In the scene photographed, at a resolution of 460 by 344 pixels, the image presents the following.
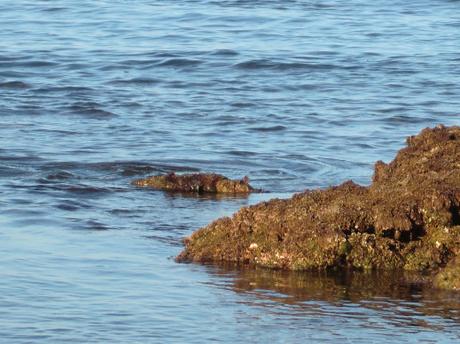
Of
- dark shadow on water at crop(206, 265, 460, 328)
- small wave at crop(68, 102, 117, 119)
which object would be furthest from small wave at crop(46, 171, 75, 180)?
dark shadow on water at crop(206, 265, 460, 328)

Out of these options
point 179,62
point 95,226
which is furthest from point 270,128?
point 179,62

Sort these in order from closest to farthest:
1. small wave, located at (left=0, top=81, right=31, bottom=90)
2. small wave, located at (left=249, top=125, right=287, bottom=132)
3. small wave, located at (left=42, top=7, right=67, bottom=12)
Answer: small wave, located at (left=249, top=125, right=287, bottom=132), small wave, located at (left=0, top=81, right=31, bottom=90), small wave, located at (left=42, top=7, right=67, bottom=12)

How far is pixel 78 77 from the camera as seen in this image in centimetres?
1880

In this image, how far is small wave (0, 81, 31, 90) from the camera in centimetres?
1769

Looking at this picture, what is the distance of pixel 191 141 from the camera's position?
13.7m

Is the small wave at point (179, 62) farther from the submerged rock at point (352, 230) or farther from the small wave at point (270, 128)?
the submerged rock at point (352, 230)

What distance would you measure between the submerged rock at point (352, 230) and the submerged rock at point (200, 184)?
105 inches

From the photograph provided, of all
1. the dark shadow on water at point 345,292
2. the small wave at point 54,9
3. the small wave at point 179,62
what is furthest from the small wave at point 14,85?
the dark shadow on water at point 345,292

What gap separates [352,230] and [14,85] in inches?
429

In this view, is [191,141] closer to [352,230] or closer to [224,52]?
[352,230]

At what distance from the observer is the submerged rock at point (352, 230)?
7676 mm

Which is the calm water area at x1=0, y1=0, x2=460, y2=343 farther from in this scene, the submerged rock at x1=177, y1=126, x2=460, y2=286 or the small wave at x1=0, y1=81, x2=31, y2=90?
the submerged rock at x1=177, y1=126, x2=460, y2=286

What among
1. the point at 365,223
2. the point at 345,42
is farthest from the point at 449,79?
the point at 365,223

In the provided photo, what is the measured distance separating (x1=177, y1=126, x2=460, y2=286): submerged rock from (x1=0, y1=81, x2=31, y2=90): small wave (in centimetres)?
1006
